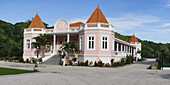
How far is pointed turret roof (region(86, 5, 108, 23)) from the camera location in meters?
27.7

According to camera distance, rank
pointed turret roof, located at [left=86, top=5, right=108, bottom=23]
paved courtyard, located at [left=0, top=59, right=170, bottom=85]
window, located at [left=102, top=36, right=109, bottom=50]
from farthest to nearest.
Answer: pointed turret roof, located at [left=86, top=5, right=108, bottom=23] → window, located at [left=102, top=36, right=109, bottom=50] → paved courtyard, located at [left=0, top=59, right=170, bottom=85]

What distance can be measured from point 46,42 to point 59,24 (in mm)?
3792

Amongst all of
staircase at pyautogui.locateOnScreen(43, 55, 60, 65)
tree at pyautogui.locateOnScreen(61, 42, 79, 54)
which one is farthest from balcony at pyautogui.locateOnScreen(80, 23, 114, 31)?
staircase at pyautogui.locateOnScreen(43, 55, 60, 65)

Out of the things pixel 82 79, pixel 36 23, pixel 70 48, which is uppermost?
pixel 36 23

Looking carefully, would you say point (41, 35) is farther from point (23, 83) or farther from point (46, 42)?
point (23, 83)

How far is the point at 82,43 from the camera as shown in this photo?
27.3 meters

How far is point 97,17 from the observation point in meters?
27.9

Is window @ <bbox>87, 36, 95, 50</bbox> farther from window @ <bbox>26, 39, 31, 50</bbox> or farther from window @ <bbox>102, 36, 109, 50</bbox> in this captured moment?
window @ <bbox>26, 39, 31, 50</bbox>

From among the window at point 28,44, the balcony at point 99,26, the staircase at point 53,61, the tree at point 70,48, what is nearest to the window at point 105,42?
the balcony at point 99,26

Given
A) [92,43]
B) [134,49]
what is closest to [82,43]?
[92,43]

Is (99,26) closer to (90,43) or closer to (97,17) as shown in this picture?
(97,17)

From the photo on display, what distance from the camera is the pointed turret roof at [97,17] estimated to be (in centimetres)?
2767

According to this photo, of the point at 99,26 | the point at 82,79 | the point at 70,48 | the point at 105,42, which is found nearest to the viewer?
the point at 82,79

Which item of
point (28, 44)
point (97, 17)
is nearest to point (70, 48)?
point (97, 17)
